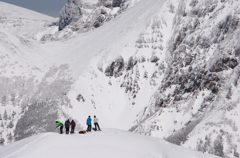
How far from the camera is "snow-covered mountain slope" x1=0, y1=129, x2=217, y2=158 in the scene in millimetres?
17562

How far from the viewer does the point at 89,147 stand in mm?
18969

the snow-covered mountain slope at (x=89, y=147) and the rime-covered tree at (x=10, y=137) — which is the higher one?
the snow-covered mountain slope at (x=89, y=147)

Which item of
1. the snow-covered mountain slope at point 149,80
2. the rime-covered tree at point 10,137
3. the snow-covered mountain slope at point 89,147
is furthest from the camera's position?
the rime-covered tree at point 10,137

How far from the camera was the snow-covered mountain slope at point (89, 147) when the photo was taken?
1756 centimetres

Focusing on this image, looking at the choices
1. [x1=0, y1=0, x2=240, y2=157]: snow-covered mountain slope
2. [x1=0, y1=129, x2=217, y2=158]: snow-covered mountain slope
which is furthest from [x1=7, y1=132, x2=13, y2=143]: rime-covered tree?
[x1=0, y1=129, x2=217, y2=158]: snow-covered mountain slope

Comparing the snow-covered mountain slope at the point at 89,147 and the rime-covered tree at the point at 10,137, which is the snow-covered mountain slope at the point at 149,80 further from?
the snow-covered mountain slope at the point at 89,147

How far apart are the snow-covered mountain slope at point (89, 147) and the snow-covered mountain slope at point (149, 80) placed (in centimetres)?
2439

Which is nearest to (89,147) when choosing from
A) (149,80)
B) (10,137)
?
(149,80)

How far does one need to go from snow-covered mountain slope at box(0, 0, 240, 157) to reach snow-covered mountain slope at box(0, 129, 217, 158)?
24386mm

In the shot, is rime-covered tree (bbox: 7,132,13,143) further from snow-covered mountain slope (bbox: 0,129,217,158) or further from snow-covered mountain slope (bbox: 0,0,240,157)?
Answer: snow-covered mountain slope (bbox: 0,129,217,158)

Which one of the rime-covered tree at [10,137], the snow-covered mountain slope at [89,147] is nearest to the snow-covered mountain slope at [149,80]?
the rime-covered tree at [10,137]

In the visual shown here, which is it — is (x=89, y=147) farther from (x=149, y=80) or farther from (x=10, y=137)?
(x=10, y=137)

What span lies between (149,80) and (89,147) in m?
55.6

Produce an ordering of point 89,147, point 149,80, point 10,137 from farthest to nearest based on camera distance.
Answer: point 149,80 → point 10,137 → point 89,147
